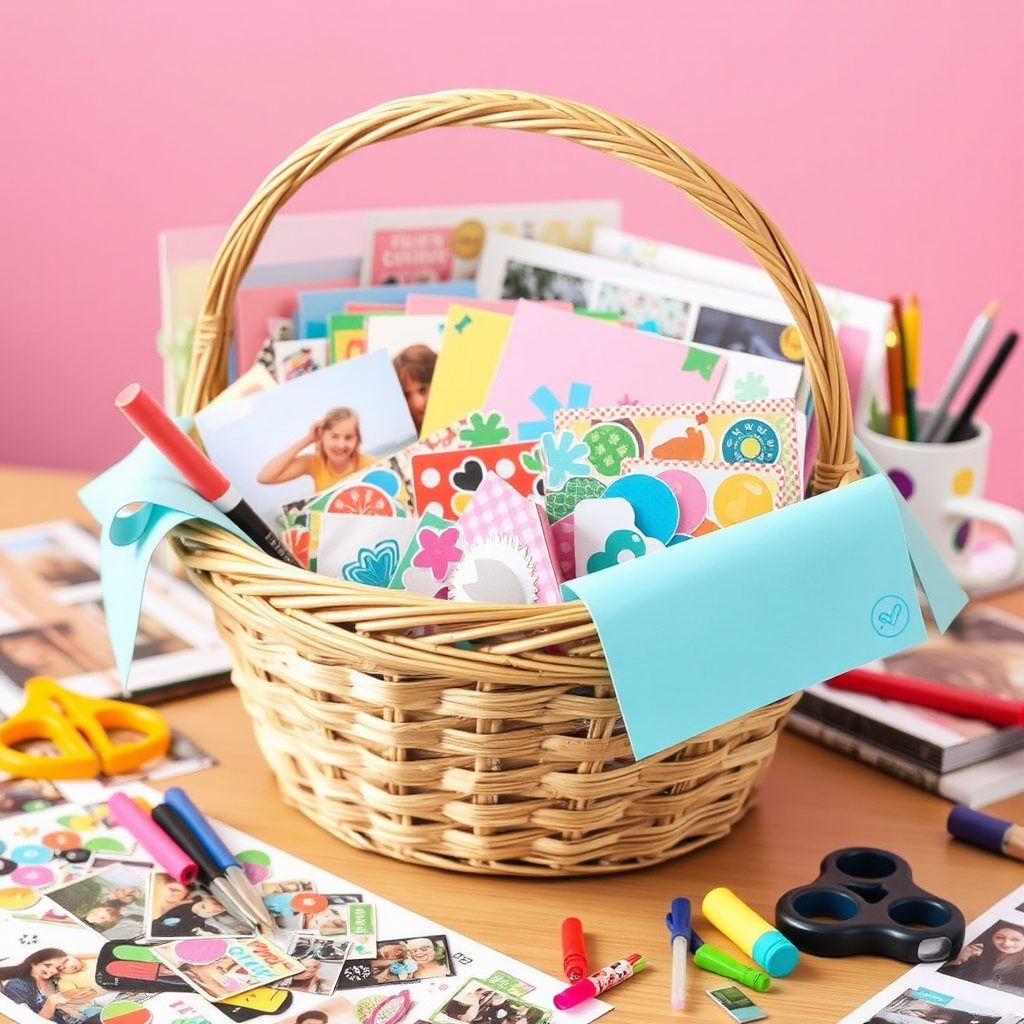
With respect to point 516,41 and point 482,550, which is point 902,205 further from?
point 482,550

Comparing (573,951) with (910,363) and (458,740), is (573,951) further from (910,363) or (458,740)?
(910,363)

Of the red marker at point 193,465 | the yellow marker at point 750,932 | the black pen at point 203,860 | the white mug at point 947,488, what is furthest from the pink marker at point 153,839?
the white mug at point 947,488

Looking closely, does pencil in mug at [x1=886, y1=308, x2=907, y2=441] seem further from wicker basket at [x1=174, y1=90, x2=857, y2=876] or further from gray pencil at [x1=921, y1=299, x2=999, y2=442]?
wicker basket at [x1=174, y1=90, x2=857, y2=876]

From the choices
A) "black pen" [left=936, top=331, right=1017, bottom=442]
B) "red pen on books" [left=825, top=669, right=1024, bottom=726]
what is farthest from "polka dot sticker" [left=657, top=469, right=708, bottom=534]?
"black pen" [left=936, top=331, right=1017, bottom=442]

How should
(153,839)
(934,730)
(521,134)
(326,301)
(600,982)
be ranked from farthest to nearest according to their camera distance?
1. (521,134)
2. (326,301)
3. (934,730)
4. (153,839)
5. (600,982)

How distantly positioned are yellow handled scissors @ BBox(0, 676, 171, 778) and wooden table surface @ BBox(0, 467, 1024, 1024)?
0.11ft

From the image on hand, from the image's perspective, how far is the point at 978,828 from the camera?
72 centimetres

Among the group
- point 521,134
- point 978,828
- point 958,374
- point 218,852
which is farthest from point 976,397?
point 521,134

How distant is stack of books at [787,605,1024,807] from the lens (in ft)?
2.58

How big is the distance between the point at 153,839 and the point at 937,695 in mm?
471

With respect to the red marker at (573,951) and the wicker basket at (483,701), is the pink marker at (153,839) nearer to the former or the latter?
the wicker basket at (483,701)

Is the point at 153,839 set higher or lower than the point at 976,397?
lower

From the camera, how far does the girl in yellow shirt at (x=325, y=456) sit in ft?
2.66

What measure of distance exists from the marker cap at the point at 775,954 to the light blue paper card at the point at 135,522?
32 centimetres
